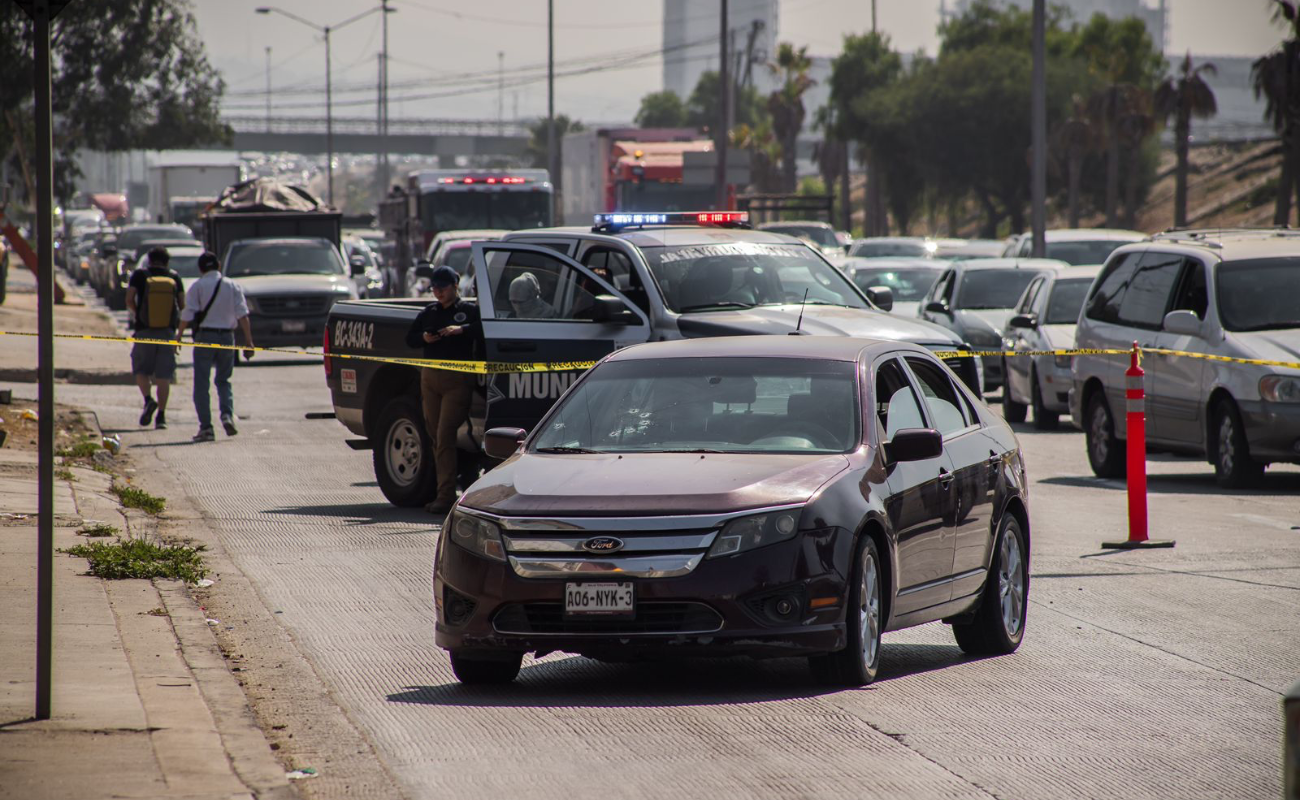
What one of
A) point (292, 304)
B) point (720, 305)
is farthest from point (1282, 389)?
point (292, 304)

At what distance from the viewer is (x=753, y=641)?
7.48 meters

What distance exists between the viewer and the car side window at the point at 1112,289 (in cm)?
1747

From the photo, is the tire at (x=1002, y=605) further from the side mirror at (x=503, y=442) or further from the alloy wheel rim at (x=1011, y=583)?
the side mirror at (x=503, y=442)

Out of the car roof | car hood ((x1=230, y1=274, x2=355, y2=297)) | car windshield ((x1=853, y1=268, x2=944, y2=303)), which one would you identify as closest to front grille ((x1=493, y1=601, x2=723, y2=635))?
the car roof

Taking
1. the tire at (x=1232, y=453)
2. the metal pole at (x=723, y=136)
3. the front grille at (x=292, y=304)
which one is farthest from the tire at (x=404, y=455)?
the metal pole at (x=723, y=136)

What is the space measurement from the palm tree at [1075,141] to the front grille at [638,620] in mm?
69405

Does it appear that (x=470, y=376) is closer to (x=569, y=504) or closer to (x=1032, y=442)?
(x=569, y=504)

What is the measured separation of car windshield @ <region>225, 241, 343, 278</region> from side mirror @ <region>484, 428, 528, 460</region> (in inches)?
980

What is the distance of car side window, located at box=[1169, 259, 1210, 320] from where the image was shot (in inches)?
637

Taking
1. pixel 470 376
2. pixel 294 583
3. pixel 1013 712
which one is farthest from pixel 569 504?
pixel 470 376

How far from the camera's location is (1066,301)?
880 inches

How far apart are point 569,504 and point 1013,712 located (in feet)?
6.18

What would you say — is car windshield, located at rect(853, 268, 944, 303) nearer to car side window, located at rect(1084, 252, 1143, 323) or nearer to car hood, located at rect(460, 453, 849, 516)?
car side window, located at rect(1084, 252, 1143, 323)

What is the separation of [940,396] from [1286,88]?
Answer: 5544 cm
